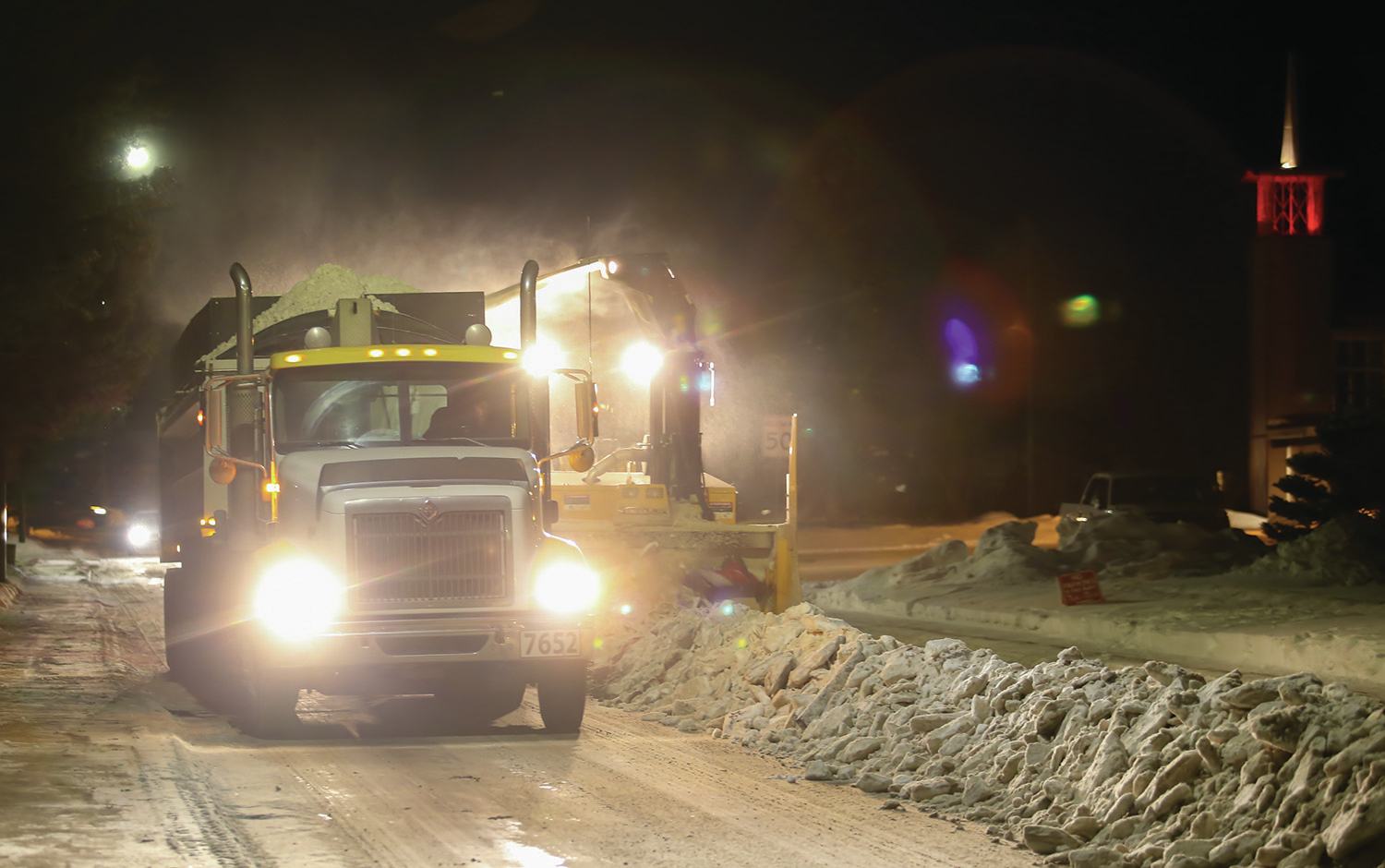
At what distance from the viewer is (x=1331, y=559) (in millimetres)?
22781

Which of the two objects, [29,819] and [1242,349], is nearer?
[29,819]

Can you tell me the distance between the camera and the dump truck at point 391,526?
40.9 ft

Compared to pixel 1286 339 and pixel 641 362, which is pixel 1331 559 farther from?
pixel 1286 339

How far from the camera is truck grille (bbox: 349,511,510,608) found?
41.1ft

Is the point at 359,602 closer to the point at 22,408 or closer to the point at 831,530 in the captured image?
the point at 22,408

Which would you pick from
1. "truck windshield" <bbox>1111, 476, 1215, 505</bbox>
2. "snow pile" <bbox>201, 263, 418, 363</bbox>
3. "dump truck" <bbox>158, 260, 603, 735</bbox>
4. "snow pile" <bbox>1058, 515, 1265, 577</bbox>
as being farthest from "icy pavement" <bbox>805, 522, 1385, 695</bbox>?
"snow pile" <bbox>201, 263, 418, 363</bbox>

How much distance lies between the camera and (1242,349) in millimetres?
61438

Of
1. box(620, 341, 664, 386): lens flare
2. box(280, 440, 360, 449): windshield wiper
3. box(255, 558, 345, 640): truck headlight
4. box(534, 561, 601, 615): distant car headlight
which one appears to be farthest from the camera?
box(620, 341, 664, 386): lens flare

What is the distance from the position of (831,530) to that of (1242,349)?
20.8 metres

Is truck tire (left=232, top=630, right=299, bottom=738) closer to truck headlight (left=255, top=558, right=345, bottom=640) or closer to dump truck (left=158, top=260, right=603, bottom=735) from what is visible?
dump truck (left=158, top=260, right=603, bottom=735)

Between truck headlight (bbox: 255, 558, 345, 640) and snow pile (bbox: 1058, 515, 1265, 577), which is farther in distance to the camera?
snow pile (bbox: 1058, 515, 1265, 577)

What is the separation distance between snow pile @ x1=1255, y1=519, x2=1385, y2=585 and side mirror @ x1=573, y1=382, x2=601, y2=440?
12594 mm

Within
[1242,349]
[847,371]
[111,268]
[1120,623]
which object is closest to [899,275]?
[847,371]

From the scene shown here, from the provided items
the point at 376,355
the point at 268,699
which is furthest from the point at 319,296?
the point at 268,699
